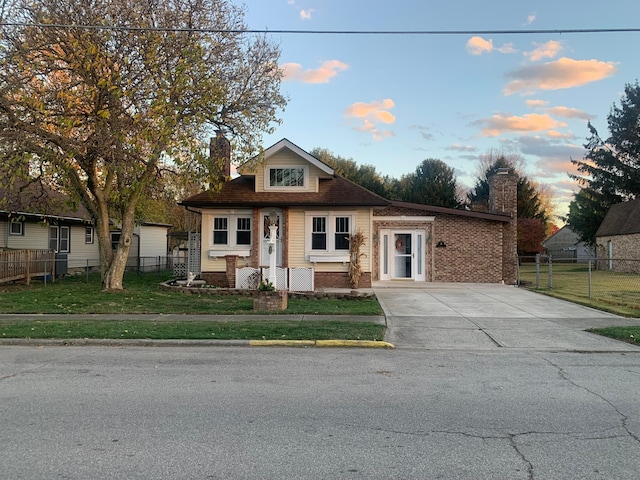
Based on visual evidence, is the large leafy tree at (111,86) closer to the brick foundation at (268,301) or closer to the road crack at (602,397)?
the brick foundation at (268,301)

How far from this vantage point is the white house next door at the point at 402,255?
862 inches

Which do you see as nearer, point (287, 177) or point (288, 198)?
point (288, 198)

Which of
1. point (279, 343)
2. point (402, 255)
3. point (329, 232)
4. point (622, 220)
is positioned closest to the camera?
point (279, 343)

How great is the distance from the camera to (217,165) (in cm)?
1725

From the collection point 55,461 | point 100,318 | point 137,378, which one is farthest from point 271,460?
point 100,318

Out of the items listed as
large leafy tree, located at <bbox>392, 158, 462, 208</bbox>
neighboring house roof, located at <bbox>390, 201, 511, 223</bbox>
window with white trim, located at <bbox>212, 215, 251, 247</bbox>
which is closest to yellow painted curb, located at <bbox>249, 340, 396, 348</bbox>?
window with white trim, located at <bbox>212, 215, 251, 247</bbox>

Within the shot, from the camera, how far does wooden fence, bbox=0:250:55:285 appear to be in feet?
68.7

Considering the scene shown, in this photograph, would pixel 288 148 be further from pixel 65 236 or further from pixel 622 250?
pixel 622 250

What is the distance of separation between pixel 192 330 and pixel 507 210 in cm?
1663

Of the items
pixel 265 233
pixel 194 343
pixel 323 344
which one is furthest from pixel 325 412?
pixel 265 233

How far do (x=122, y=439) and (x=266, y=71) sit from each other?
16.0 metres

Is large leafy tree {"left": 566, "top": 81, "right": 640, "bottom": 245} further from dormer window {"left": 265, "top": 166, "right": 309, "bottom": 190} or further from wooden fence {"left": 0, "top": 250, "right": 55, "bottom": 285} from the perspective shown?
wooden fence {"left": 0, "top": 250, "right": 55, "bottom": 285}

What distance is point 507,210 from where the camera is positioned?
73.8 feet

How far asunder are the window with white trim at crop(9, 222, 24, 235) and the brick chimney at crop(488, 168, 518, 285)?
23010mm
